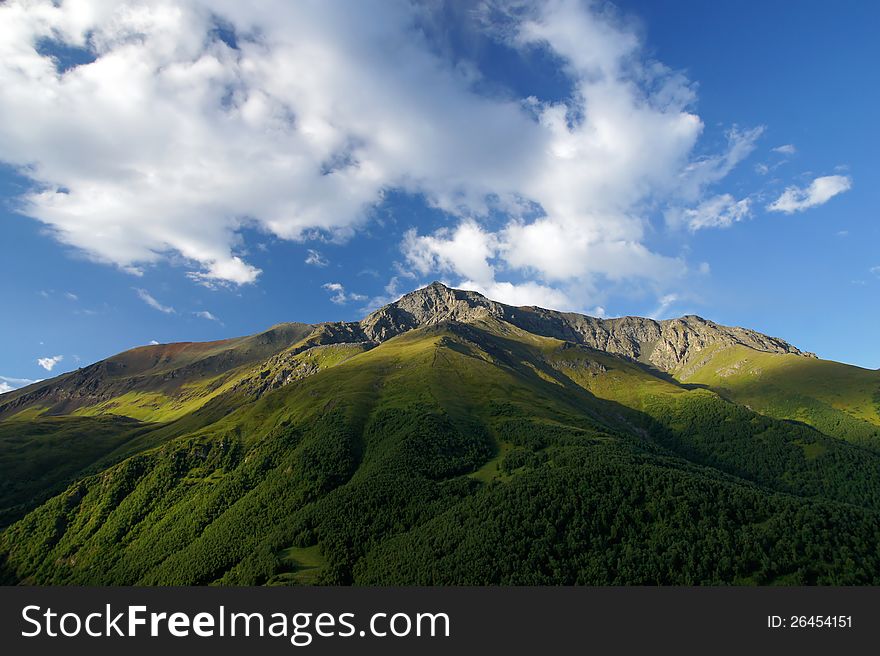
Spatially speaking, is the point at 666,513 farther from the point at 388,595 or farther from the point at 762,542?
the point at 388,595

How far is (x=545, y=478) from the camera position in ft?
560

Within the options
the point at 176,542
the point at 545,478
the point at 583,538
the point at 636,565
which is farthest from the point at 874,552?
the point at 176,542

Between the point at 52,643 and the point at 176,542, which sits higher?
the point at 52,643

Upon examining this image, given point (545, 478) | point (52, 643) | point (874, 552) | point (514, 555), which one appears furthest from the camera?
point (545, 478)

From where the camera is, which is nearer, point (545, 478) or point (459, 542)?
point (459, 542)

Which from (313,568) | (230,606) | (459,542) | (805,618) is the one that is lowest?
(313,568)

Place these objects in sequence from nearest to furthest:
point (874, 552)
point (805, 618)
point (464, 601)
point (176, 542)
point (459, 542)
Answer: point (464, 601) → point (805, 618) → point (874, 552) → point (459, 542) → point (176, 542)

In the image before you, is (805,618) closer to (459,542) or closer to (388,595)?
(388,595)

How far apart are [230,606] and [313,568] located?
119302mm

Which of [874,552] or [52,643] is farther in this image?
[874,552]

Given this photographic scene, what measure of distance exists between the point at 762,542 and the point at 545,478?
66.8 m

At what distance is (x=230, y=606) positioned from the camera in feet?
155

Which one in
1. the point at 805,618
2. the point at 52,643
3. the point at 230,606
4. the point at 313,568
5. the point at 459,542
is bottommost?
the point at 313,568

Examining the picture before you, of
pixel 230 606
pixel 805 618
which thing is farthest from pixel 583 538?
pixel 230 606
